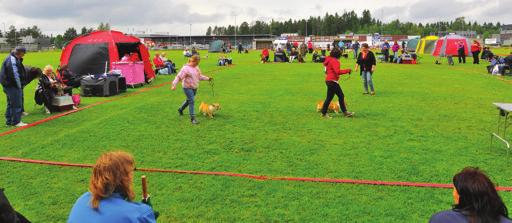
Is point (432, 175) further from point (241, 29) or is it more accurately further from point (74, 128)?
point (241, 29)

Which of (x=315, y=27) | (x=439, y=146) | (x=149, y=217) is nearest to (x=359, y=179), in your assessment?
(x=439, y=146)

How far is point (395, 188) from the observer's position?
18.2ft

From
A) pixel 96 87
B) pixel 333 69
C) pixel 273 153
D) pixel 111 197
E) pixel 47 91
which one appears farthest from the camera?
pixel 96 87

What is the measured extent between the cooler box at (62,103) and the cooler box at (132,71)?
17.3ft

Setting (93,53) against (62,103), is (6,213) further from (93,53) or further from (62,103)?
(93,53)

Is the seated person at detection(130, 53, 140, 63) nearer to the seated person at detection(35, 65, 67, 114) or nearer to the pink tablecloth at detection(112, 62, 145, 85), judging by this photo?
the pink tablecloth at detection(112, 62, 145, 85)

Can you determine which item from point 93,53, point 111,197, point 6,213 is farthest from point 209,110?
point 93,53

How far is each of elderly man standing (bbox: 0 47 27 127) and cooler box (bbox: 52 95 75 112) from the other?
5.37 ft

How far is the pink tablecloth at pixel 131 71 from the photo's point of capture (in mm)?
17031

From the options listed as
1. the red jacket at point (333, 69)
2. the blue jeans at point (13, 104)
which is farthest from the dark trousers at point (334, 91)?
the blue jeans at point (13, 104)

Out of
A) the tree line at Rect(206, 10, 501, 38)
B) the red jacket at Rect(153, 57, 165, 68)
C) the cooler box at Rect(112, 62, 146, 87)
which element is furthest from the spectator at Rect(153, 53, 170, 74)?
the tree line at Rect(206, 10, 501, 38)

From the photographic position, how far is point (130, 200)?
288 centimetres

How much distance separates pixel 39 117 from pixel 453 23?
579 feet

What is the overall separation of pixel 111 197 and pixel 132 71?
15.5 m
